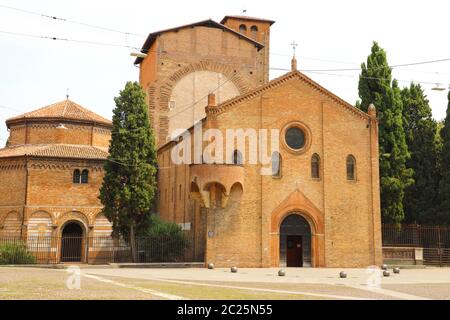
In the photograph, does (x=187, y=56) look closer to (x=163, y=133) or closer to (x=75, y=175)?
(x=163, y=133)

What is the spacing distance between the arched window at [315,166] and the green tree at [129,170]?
8.98 metres

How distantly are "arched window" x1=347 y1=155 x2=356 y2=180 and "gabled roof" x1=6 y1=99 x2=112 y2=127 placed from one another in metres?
20.6

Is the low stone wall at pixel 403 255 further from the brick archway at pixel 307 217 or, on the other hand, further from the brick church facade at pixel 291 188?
the brick archway at pixel 307 217

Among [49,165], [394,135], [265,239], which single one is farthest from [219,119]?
[49,165]

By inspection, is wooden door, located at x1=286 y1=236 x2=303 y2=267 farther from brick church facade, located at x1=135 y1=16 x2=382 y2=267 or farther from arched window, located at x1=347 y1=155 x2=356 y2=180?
arched window, located at x1=347 y1=155 x2=356 y2=180

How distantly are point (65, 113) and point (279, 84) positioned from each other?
19.5 meters

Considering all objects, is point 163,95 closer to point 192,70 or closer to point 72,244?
point 192,70

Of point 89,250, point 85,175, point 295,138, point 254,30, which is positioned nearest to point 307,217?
point 295,138

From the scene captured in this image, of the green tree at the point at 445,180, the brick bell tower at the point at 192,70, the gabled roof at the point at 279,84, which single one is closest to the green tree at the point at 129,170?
the gabled roof at the point at 279,84

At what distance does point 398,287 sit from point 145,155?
1715cm

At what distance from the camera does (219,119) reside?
2727 cm

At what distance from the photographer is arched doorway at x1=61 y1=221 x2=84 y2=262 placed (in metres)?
35.7

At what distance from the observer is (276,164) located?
27.9 meters

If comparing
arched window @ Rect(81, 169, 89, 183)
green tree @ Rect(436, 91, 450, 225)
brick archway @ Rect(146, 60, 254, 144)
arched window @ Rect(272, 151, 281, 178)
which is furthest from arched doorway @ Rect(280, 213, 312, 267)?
arched window @ Rect(81, 169, 89, 183)
